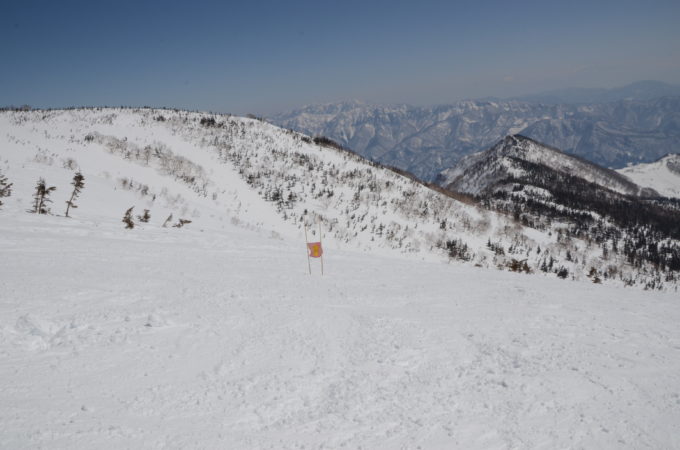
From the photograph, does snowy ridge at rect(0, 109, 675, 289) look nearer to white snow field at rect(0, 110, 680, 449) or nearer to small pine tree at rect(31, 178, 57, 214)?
small pine tree at rect(31, 178, 57, 214)

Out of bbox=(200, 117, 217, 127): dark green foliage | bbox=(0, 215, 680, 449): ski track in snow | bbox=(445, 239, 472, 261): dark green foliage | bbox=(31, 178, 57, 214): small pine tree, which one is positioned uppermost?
bbox=(200, 117, 217, 127): dark green foliage

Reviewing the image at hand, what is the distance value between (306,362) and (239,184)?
46.2 metres

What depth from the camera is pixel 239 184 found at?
165 feet

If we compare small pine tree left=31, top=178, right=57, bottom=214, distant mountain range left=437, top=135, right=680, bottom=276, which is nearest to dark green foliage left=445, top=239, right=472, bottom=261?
small pine tree left=31, top=178, right=57, bottom=214

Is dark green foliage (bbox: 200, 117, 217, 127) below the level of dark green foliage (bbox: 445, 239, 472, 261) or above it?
above

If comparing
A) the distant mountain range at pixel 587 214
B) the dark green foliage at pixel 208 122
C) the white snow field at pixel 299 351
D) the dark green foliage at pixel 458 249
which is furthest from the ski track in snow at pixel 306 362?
the distant mountain range at pixel 587 214

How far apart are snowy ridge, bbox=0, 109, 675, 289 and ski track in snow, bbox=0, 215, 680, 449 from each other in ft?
39.3

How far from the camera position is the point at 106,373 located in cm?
635

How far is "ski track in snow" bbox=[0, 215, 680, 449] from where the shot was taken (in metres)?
5.30

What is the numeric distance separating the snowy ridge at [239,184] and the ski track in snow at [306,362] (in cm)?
1197

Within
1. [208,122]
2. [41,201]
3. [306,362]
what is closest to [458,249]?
[306,362]

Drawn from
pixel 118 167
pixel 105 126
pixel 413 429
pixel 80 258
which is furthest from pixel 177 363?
pixel 105 126

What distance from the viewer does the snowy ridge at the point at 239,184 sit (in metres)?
29.0

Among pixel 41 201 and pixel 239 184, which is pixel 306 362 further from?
pixel 239 184
